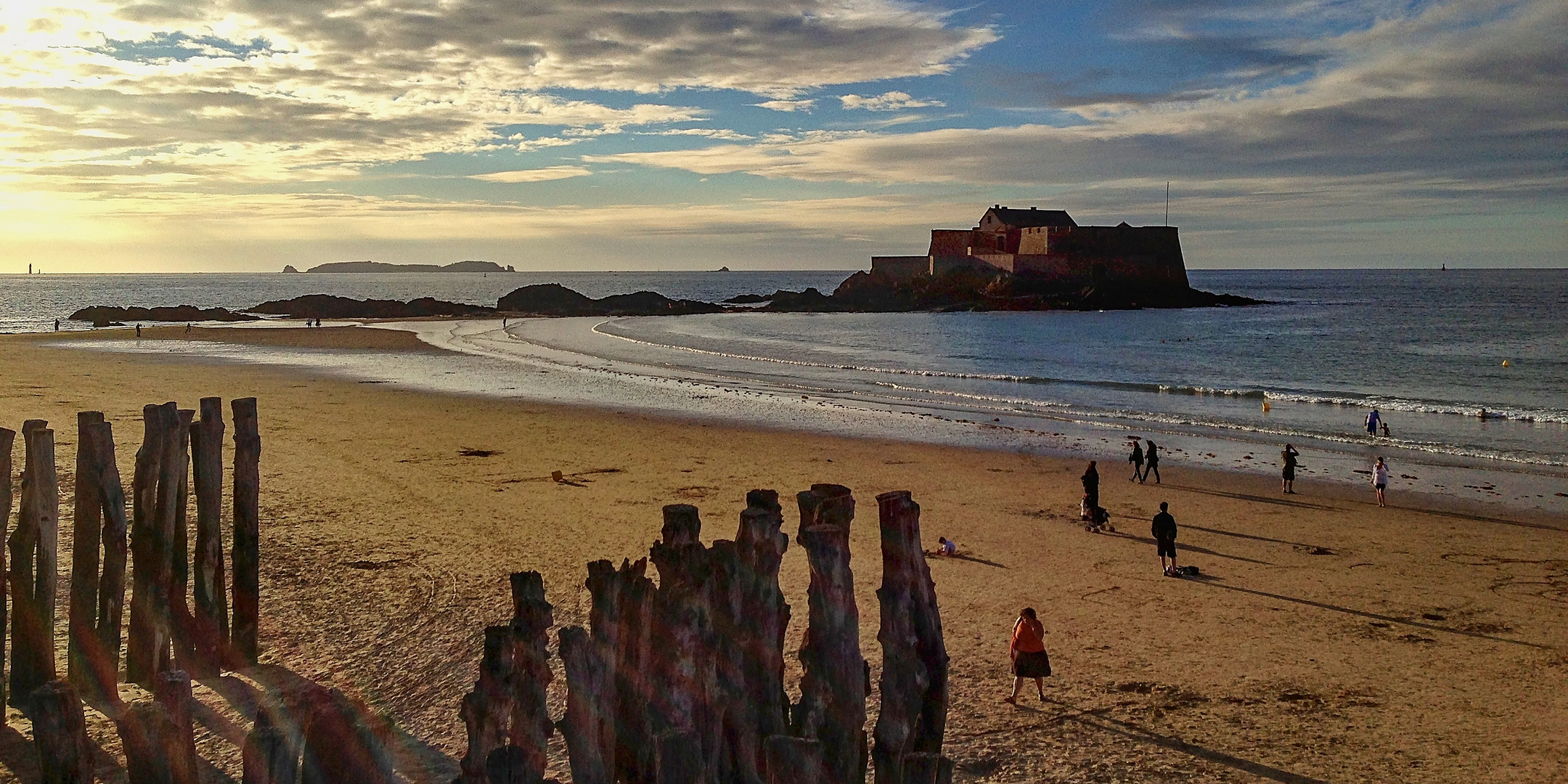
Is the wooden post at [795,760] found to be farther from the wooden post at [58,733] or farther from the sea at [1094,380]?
the sea at [1094,380]

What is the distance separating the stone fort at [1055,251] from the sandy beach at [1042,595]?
93.2 m

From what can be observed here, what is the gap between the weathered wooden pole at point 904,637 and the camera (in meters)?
6.02

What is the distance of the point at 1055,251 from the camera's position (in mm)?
113000

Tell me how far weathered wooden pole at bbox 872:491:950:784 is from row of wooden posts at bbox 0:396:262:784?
552cm

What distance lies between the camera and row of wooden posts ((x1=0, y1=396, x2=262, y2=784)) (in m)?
8.26

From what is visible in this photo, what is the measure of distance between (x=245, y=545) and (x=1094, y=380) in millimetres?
38909

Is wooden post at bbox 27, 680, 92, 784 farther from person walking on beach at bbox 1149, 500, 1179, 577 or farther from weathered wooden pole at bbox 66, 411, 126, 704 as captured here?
person walking on beach at bbox 1149, 500, 1179, 577

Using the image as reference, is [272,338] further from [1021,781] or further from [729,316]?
[1021,781]

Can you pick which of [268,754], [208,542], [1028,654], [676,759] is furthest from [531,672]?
[1028,654]

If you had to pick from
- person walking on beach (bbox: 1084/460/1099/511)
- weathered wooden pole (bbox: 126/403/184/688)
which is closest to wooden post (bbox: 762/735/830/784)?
weathered wooden pole (bbox: 126/403/184/688)

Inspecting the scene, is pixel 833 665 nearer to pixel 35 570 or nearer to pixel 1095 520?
pixel 35 570

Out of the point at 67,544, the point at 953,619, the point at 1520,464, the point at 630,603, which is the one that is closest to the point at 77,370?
the point at 67,544

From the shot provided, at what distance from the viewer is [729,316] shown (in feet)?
356

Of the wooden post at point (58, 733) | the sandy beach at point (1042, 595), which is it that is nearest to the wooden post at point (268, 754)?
the wooden post at point (58, 733)
